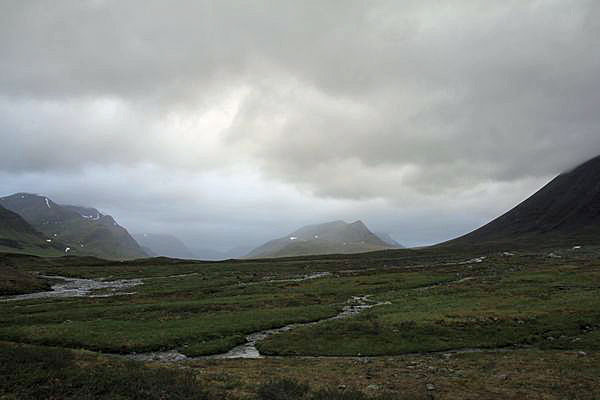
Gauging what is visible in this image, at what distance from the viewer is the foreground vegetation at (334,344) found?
19.4m

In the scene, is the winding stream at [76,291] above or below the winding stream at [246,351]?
above

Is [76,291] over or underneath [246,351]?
over

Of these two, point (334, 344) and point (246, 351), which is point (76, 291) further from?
point (334, 344)

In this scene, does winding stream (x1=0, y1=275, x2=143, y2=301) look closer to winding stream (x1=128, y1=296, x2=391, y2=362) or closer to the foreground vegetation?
the foreground vegetation

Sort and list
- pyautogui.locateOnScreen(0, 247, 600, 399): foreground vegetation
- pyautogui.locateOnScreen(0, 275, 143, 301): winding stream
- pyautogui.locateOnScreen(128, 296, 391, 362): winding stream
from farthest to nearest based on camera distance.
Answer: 1. pyautogui.locateOnScreen(0, 275, 143, 301): winding stream
2. pyautogui.locateOnScreen(128, 296, 391, 362): winding stream
3. pyautogui.locateOnScreen(0, 247, 600, 399): foreground vegetation

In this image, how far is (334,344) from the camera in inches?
1222

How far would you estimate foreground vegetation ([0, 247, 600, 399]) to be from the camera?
19.4 metres

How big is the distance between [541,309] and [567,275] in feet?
118

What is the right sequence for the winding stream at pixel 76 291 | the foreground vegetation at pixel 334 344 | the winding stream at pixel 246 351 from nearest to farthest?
the foreground vegetation at pixel 334 344 → the winding stream at pixel 246 351 → the winding stream at pixel 76 291

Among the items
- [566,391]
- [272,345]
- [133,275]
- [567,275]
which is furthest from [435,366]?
[133,275]

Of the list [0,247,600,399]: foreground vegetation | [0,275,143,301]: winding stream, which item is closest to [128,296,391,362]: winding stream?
[0,247,600,399]: foreground vegetation

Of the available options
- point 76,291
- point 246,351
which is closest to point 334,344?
point 246,351

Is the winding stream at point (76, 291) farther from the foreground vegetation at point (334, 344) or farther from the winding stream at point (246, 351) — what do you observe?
the winding stream at point (246, 351)

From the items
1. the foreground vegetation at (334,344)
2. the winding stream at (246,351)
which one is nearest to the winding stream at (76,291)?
the foreground vegetation at (334,344)
